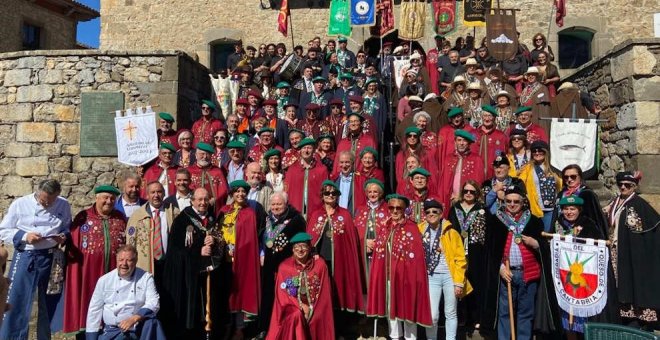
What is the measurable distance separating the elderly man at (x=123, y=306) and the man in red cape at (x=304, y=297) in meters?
1.02

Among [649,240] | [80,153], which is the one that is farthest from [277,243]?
[80,153]

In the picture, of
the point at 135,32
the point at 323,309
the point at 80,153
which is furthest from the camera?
the point at 135,32

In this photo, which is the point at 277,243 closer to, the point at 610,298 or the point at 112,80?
the point at 610,298

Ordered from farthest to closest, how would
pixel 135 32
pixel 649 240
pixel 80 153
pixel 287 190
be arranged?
pixel 135 32
pixel 80 153
pixel 287 190
pixel 649 240

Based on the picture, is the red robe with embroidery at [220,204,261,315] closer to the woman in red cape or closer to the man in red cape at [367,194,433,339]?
the woman in red cape

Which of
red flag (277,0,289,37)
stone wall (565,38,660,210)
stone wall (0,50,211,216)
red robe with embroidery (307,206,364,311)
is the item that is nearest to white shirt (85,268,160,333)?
red robe with embroidery (307,206,364,311)

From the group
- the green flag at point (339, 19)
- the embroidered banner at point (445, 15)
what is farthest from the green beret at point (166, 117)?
the embroidered banner at point (445, 15)

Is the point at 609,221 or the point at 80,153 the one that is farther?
the point at 80,153

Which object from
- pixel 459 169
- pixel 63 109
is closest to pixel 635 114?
pixel 459 169

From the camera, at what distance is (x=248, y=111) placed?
9008 mm

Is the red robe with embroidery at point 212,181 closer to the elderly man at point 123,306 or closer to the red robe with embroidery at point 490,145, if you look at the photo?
the elderly man at point 123,306

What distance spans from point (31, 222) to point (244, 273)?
202 centimetres

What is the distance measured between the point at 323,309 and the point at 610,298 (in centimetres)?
255

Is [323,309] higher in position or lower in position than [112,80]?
lower
